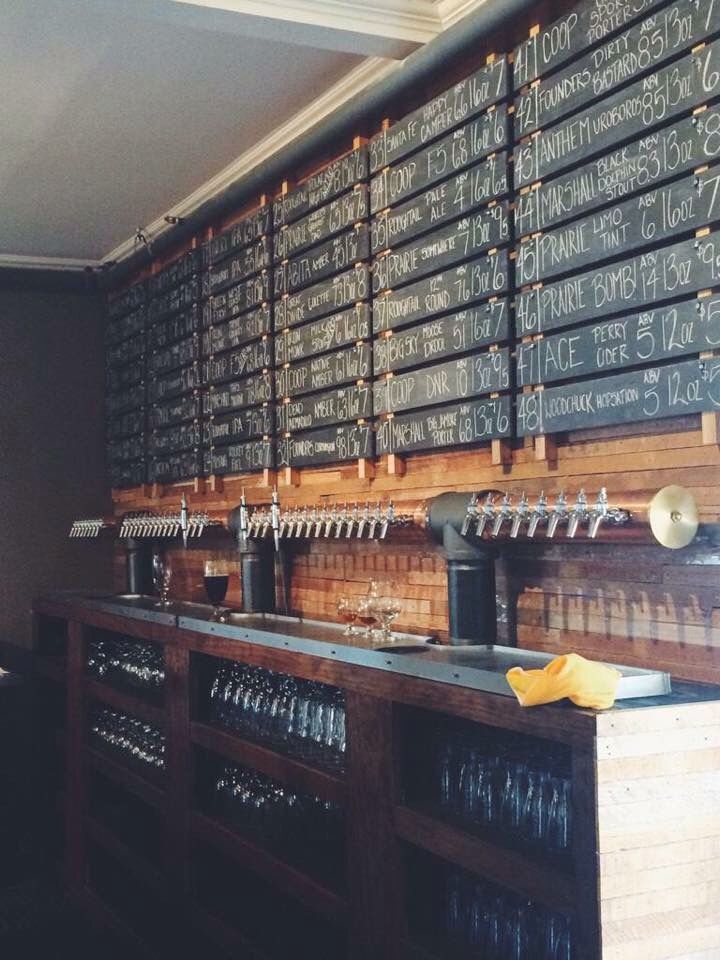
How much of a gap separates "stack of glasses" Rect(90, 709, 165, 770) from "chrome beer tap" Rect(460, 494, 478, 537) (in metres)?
2.13

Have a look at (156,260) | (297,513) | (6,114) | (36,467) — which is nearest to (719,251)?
(297,513)

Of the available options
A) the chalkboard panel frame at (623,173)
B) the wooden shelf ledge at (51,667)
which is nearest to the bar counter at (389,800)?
the wooden shelf ledge at (51,667)

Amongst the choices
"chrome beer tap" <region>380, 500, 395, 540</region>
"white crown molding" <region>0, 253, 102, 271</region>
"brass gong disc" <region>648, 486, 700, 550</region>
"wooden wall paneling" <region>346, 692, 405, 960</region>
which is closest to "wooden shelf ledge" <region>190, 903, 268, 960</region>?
"wooden wall paneling" <region>346, 692, 405, 960</region>

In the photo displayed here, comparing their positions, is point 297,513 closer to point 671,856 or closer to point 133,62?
point 133,62

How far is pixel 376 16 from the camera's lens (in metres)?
3.80

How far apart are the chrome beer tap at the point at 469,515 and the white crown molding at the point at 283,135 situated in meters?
1.72

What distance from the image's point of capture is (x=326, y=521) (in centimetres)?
414

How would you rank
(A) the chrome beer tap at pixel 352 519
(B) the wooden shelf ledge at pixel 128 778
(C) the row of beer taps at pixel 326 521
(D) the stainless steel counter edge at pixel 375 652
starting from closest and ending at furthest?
(D) the stainless steel counter edge at pixel 375 652 → (C) the row of beer taps at pixel 326 521 → (A) the chrome beer tap at pixel 352 519 → (B) the wooden shelf ledge at pixel 128 778

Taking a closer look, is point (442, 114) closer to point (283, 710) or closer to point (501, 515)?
point (501, 515)

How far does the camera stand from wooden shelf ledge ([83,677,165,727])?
15.3 ft

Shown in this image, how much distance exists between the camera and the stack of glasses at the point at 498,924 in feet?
8.51

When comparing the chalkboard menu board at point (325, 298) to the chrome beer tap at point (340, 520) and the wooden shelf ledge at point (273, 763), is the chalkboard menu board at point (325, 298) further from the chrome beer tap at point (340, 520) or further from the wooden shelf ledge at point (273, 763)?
the wooden shelf ledge at point (273, 763)

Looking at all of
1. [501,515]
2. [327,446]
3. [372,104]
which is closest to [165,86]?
[372,104]

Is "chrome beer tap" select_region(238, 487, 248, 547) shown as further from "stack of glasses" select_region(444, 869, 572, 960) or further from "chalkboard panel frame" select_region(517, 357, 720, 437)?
"stack of glasses" select_region(444, 869, 572, 960)
